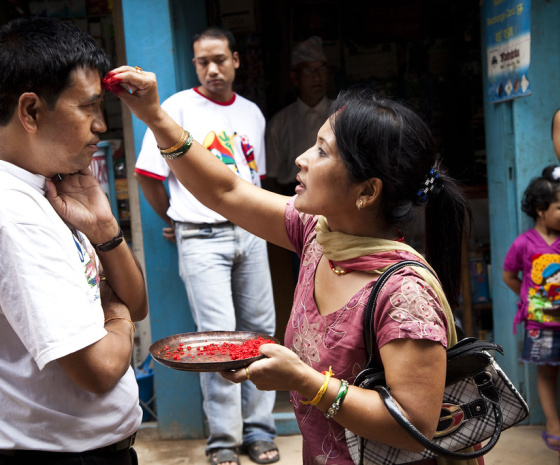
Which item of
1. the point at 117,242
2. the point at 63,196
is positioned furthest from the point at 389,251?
the point at 63,196

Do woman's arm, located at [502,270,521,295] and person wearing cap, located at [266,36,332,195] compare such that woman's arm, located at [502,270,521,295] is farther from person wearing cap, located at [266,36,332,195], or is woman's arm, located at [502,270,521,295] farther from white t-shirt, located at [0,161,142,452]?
white t-shirt, located at [0,161,142,452]

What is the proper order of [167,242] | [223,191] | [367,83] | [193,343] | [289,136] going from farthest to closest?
[289,136] → [167,242] → [367,83] → [223,191] → [193,343]

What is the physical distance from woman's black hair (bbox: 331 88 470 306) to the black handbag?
0.61 feet

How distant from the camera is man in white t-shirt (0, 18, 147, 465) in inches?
54.0

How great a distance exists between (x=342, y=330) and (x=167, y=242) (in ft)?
7.89

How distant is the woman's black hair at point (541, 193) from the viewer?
3.58 metres

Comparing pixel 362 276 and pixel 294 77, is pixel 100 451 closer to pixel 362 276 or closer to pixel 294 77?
pixel 362 276

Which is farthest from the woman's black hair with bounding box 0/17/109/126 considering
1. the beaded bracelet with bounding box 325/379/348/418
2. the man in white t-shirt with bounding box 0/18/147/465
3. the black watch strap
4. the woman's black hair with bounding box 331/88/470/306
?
the beaded bracelet with bounding box 325/379/348/418

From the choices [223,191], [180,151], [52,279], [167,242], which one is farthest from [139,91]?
[167,242]

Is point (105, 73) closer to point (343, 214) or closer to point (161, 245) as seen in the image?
point (343, 214)

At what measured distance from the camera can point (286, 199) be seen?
2.13 metres

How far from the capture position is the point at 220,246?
366 centimetres


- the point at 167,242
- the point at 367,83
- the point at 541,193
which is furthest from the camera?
the point at 167,242

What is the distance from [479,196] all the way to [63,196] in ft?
12.1
